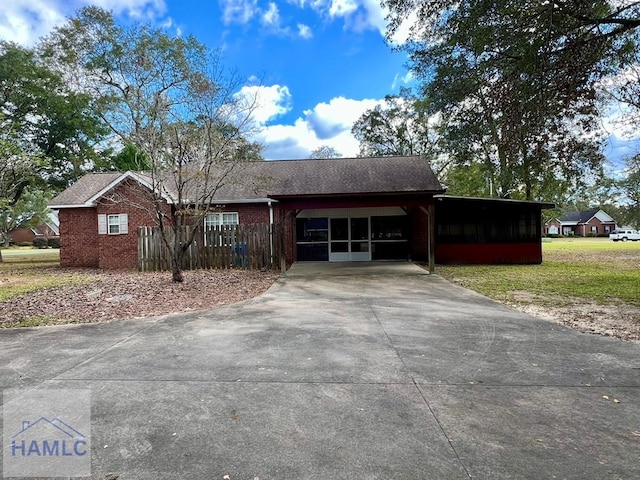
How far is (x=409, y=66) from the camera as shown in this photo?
39.9 feet

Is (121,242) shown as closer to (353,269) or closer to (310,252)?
(310,252)

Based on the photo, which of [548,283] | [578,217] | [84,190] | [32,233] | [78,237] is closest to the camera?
[548,283]

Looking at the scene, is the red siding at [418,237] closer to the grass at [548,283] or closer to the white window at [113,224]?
the grass at [548,283]

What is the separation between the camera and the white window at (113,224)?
1623 cm

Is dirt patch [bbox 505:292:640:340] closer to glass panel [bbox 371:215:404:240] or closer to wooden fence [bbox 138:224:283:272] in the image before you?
glass panel [bbox 371:215:404:240]

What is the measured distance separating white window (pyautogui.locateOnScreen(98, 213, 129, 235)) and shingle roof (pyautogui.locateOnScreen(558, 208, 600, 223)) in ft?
268

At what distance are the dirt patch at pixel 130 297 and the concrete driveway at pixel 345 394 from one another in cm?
98

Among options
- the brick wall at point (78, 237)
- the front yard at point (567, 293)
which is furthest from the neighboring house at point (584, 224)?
the brick wall at point (78, 237)

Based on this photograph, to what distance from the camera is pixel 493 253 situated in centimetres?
1641

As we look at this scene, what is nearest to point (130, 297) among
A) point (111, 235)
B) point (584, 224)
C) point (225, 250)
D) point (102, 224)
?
point (225, 250)

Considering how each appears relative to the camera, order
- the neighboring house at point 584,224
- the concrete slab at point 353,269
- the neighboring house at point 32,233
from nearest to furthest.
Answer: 1. the concrete slab at point 353,269
2. the neighboring house at point 32,233
3. the neighboring house at point 584,224

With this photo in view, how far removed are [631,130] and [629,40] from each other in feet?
21.8

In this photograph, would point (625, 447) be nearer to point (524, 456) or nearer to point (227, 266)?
point (524, 456)

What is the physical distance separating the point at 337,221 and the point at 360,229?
3.66 feet
